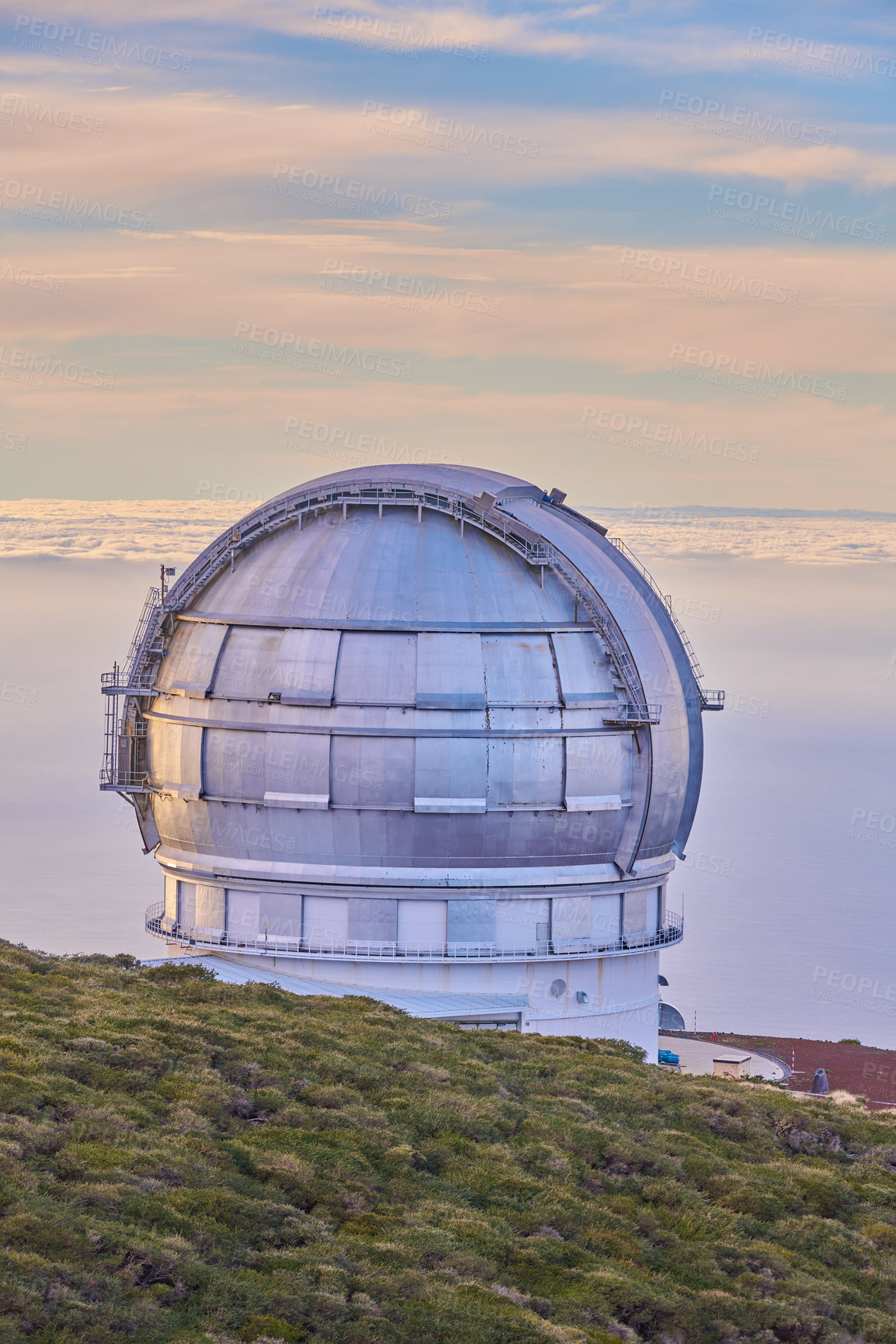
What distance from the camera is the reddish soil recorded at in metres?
38.5

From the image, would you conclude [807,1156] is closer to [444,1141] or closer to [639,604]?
[444,1141]

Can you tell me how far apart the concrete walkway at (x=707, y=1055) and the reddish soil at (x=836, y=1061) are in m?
0.55

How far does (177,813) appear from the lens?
35531 millimetres

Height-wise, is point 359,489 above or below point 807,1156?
above

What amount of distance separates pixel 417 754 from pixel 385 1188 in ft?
45.6

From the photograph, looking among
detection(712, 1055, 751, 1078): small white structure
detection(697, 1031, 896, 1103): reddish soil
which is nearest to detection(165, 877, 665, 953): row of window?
detection(712, 1055, 751, 1078): small white structure

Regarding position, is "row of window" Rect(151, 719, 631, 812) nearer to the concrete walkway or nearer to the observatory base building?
the observatory base building

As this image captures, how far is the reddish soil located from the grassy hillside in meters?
11.5

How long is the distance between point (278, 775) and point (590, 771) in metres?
6.35

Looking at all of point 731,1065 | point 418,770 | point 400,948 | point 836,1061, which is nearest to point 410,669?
point 418,770

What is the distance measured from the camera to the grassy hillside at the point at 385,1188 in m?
15.5

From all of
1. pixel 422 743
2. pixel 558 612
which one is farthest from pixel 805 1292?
pixel 558 612

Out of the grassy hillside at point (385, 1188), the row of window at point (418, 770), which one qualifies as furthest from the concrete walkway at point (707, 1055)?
the grassy hillside at point (385, 1188)

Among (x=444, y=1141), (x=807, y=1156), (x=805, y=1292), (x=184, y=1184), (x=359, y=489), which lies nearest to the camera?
(x=184, y=1184)
